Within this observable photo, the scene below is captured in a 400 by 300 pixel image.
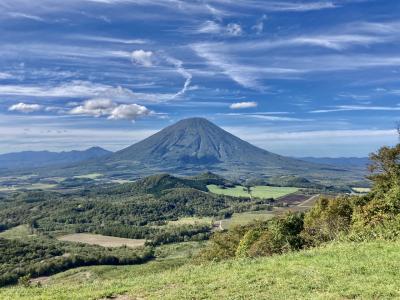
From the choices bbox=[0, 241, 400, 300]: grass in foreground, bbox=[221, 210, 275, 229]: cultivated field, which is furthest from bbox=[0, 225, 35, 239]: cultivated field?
Answer: bbox=[0, 241, 400, 300]: grass in foreground

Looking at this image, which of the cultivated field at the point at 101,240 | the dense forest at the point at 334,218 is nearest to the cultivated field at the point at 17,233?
the cultivated field at the point at 101,240

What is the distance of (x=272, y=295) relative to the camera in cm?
1430

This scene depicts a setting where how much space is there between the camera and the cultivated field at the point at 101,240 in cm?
14450

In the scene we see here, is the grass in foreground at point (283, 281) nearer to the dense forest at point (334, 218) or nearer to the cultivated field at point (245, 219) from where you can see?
the dense forest at point (334, 218)

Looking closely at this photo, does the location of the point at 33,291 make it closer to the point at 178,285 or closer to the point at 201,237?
the point at 178,285

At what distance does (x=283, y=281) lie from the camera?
52.0ft

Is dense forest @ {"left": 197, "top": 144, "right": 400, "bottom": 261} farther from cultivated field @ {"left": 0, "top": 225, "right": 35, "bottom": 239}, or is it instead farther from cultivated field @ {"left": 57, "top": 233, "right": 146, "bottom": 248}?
cultivated field @ {"left": 0, "top": 225, "right": 35, "bottom": 239}

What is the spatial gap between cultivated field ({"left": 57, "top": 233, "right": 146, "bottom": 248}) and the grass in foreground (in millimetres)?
124505

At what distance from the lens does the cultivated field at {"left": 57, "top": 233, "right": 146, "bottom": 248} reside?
144500 millimetres

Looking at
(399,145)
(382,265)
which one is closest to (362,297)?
(382,265)

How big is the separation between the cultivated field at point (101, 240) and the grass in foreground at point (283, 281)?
125 metres

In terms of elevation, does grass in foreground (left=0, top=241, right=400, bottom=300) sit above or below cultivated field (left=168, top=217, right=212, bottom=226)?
above

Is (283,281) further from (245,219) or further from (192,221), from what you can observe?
(192,221)

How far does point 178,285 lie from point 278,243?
2809cm
